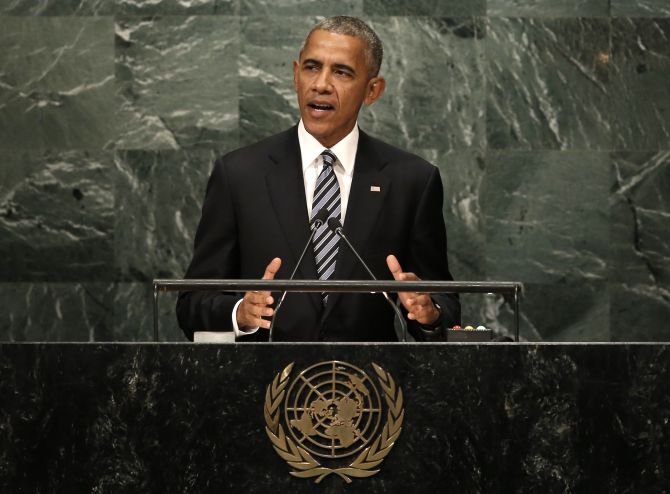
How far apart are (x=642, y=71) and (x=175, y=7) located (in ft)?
7.19

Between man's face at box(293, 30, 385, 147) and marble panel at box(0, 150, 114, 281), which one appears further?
marble panel at box(0, 150, 114, 281)

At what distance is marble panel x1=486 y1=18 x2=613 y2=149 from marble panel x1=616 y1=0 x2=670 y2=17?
0.09 m

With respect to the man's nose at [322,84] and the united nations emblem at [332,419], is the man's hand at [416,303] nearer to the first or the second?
the united nations emblem at [332,419]

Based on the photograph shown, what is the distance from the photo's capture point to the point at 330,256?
13.0 feet

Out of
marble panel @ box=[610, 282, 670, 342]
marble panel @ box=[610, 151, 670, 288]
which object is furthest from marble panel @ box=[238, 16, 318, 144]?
marble panel @ box=[610, 282, 670, 342]

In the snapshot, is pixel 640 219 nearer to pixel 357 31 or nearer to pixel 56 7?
pixel 357 31

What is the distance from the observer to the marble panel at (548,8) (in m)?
6.08

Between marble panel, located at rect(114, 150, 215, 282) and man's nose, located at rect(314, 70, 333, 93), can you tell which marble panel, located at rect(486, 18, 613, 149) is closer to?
marble panel, located at rect(114, 150, 215, 282)

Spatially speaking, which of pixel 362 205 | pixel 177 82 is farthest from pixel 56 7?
pixel 362 205

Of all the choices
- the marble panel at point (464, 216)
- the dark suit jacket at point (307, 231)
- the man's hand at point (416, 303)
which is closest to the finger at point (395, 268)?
the man's hand at point (416, 303)

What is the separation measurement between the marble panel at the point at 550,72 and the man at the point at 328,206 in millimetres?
1899

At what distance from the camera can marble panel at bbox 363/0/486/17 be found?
239 inches

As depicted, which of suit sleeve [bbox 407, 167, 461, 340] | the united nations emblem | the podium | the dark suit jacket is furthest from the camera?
suit sleeve [bbox 407, 167, 461, 340]

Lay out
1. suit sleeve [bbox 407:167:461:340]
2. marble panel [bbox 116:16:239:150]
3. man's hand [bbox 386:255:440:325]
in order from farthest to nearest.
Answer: marble panel [bbox 116:16:239:150] → suit sleeve [bbox 407:167:461:340] → man's hand [bbox 386:255:440:325]
